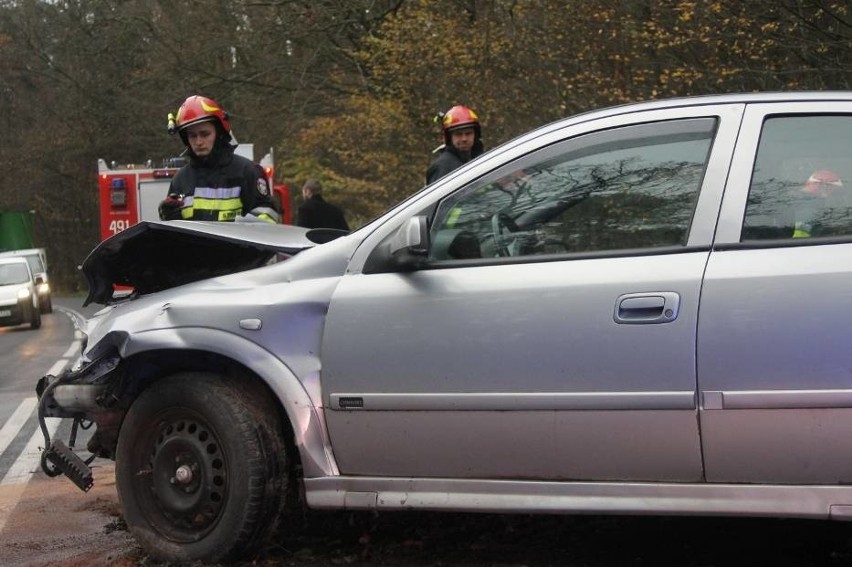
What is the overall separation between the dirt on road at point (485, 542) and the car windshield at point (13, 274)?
65.1ft

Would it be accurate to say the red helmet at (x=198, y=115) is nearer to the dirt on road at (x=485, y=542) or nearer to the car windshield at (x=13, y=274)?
the dirt on road at (x=485, y=542)

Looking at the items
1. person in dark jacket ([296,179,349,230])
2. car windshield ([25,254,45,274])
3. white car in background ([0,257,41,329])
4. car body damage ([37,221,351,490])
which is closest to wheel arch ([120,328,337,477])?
car body damage ([37,221,351,490])

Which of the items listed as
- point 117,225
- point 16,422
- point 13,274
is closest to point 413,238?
point 16,422

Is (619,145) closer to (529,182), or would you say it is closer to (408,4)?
(529,182)

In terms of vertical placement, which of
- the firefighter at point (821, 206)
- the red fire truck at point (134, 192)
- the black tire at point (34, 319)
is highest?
the red fire truck at point (134, 192)

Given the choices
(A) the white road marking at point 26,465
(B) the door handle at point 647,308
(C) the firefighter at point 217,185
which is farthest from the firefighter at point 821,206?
(A) the white road marking at point 26,465

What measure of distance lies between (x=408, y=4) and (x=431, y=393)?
19.5m

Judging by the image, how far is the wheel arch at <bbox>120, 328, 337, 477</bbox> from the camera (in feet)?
13.9

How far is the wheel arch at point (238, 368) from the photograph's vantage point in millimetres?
4246

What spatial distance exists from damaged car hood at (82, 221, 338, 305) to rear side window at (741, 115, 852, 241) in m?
1.74

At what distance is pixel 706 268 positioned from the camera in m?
3.79

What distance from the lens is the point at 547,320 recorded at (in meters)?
3.90

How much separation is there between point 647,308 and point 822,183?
0.73 meters

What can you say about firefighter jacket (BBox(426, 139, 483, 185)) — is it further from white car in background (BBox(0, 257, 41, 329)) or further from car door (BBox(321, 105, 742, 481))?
white car in background (BBox(0, 257, 41, 329))
